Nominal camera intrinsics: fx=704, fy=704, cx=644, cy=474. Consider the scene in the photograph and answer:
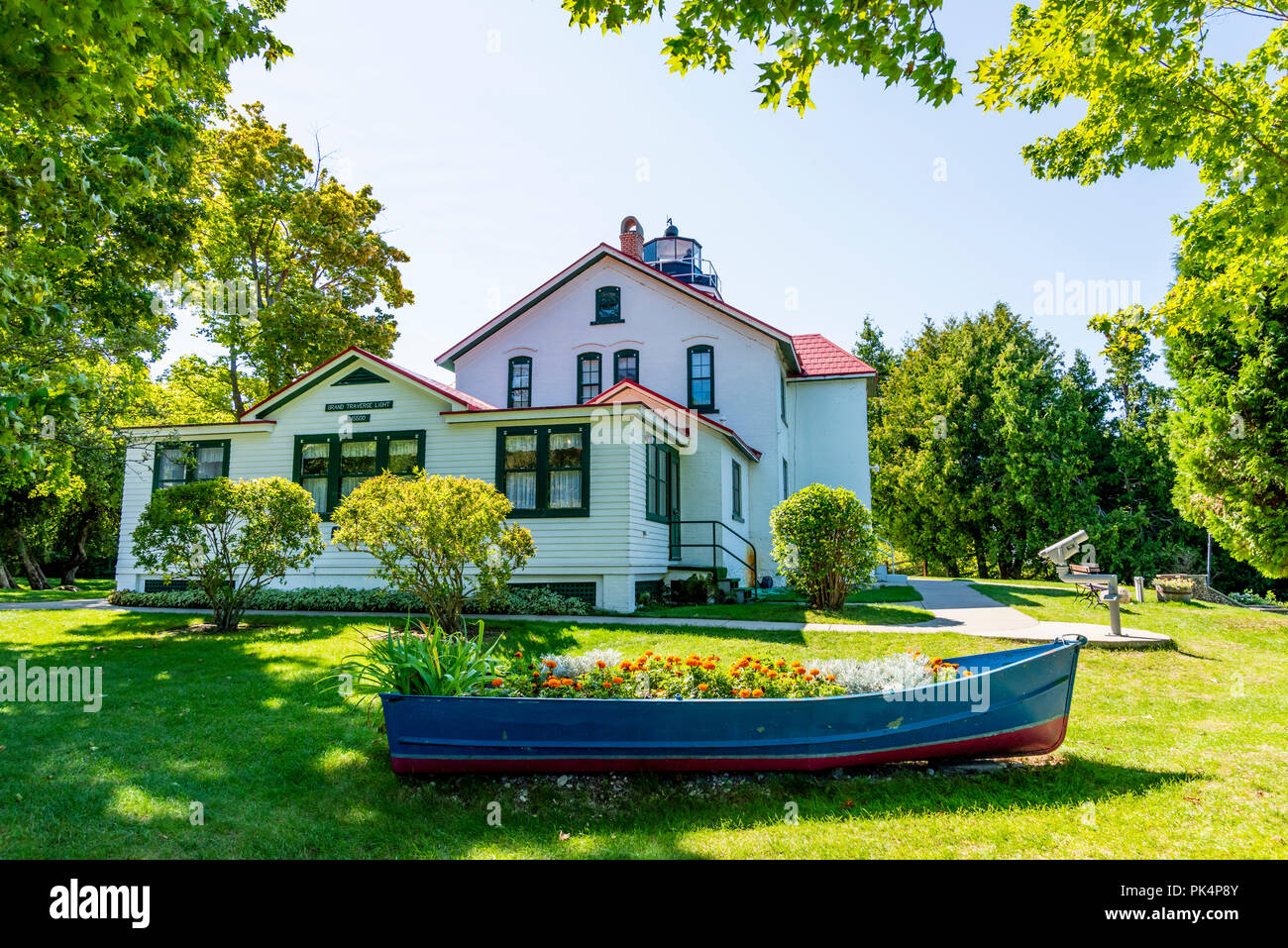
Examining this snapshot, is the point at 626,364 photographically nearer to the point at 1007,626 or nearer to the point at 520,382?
the point at 520,382

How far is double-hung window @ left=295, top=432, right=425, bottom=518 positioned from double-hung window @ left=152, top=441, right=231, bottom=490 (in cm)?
214

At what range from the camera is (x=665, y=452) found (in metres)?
17.0

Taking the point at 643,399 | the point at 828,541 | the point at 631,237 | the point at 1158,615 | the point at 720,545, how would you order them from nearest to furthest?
the point at 1158,615 → the point at 828,541 → the point at 643,399 → the point at 720,545 → the point at 631,237

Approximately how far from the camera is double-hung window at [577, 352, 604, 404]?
70.6 ft

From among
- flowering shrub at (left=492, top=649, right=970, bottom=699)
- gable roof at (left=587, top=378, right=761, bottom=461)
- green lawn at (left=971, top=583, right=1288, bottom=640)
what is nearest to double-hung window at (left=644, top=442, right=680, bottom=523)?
gable roof at (left=587, top=378, right=761, bottom=461)

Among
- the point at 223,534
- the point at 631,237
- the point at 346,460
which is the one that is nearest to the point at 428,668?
the point at 223,534

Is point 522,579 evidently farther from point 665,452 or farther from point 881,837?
point 881,837

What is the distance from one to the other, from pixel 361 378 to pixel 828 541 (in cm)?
1103

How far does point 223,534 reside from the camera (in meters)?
12.2

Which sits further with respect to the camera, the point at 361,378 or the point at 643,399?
the point at 361,378

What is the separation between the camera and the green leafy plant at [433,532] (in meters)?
10.0

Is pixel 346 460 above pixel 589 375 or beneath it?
beneath
